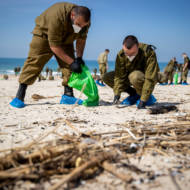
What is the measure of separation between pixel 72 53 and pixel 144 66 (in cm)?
132

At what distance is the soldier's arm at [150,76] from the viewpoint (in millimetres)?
3211

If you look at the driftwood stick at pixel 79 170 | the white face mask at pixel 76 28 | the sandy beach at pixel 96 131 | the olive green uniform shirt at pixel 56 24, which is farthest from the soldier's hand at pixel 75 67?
the driftwood stick at pixel 79 170

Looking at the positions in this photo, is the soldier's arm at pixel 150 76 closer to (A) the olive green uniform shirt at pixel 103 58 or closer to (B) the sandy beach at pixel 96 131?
(B) the sandy beach at pixel 96 131

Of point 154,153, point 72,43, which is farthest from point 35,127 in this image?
point 72,43

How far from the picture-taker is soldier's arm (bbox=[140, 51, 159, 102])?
10.5 feet

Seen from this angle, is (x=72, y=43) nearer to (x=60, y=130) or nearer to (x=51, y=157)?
(x=60, y=130)

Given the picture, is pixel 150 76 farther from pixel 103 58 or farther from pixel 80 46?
pixel 103 58

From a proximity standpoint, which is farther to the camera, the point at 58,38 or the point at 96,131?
the point at 58,38

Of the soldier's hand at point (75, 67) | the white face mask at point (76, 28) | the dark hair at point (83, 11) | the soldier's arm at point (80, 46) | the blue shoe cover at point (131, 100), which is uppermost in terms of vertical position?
the dark hair at point (83, 11)

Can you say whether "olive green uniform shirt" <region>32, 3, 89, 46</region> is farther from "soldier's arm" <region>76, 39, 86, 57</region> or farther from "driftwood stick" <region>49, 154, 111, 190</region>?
"driftwood stick" <region>49, 154, 111, 190</region>

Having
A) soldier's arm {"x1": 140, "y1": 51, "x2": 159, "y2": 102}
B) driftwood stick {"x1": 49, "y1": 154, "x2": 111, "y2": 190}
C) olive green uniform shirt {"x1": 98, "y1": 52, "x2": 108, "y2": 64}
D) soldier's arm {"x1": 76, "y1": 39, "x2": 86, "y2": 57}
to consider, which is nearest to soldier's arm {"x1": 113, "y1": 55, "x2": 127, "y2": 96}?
soldier's arm {"x1": 140, "y1": 51, "x2": 159, "y2": 102}

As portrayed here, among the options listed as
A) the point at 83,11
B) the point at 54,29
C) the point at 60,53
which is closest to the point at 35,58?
the point at 60,53

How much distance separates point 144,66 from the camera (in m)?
3.43

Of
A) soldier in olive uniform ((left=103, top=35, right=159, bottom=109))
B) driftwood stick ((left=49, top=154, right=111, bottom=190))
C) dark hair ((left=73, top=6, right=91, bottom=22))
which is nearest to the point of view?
driftwood stick ((left=49, top=154, right=111, bottom=190))
